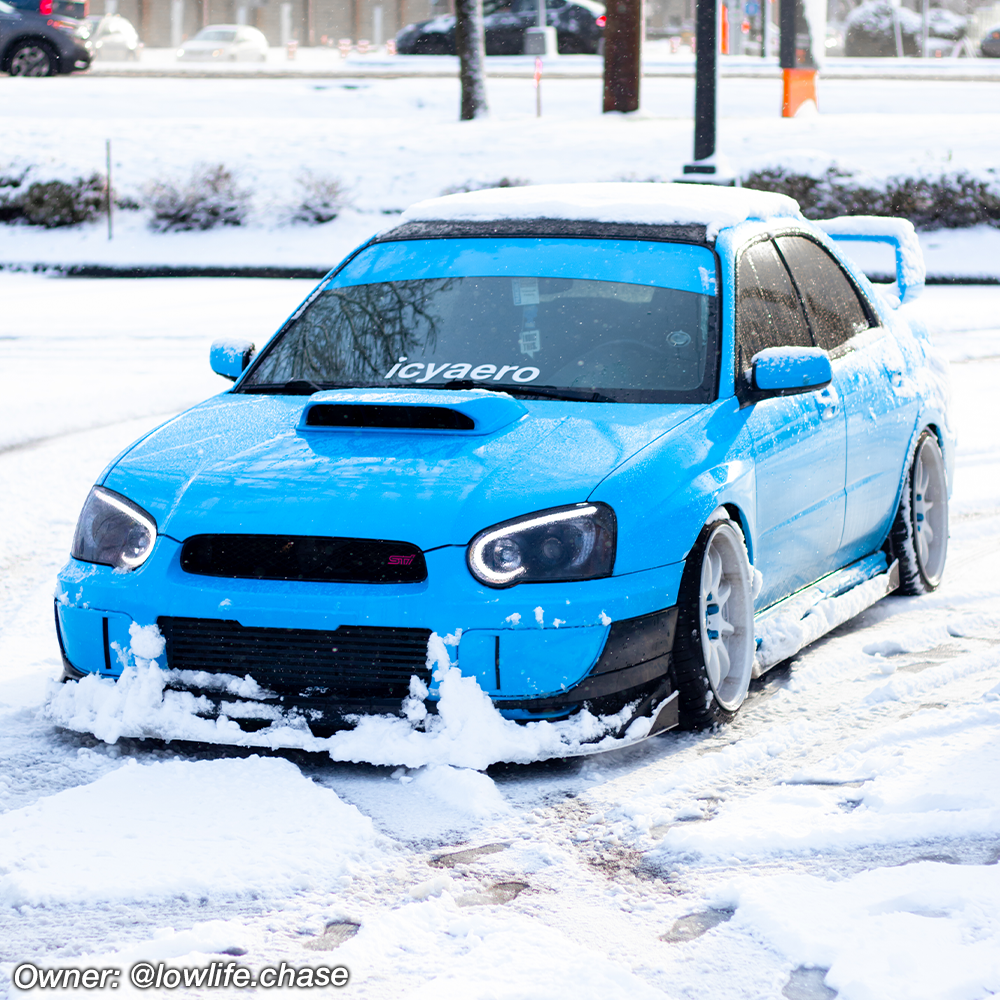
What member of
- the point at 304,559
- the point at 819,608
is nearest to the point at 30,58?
the point at 819,608

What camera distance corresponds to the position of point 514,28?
140 feet

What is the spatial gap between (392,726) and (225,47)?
5424cm

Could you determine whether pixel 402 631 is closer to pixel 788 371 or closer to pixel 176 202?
pixel 788 371

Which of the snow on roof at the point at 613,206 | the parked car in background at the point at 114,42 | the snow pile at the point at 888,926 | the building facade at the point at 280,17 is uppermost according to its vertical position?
the building facade at the point at 280,17

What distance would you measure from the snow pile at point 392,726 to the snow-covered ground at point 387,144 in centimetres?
1592

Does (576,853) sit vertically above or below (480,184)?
below

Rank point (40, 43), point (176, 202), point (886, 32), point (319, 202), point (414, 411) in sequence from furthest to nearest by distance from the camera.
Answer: point (886, 32) → point (40, 43) → point (319, 202) → point (176, 202) → point (414, 411)

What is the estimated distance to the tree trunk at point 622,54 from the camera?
26062 mm

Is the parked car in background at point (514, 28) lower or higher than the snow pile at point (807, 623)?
higher

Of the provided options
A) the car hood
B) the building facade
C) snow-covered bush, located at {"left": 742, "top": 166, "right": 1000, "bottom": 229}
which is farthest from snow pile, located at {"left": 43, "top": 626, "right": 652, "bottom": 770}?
the building facade

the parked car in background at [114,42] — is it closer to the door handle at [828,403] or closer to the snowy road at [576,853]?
the snowy road at [576,853]

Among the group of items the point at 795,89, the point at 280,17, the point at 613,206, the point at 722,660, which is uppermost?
the point at 280,17

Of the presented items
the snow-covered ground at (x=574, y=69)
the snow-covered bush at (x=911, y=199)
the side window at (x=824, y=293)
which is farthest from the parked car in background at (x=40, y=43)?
the side window at (x=824, y=293)

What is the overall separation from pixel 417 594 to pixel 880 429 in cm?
240
